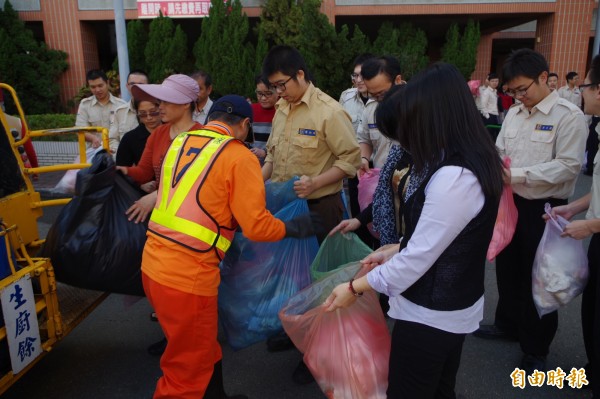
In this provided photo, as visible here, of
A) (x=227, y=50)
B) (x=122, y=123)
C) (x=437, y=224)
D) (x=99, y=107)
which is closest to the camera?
(x=437, y=224)

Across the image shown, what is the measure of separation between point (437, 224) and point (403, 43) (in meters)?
11.1

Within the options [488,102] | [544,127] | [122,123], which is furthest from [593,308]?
[488,102]

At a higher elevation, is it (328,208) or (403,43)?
(403,43)

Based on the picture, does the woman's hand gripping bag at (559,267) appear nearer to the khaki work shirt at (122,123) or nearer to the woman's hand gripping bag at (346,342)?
the woman's hand gripping bag at (346,342)

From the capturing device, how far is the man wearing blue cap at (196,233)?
6.54 feet

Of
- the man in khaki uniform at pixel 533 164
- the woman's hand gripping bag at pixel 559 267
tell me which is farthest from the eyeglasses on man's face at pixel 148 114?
the woman's hand gripping bag at pixel 559 267

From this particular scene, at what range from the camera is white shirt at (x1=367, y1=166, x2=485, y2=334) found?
1403 millimetres

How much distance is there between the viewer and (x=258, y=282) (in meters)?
2.48

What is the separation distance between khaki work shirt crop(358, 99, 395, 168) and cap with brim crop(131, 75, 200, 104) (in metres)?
1.67

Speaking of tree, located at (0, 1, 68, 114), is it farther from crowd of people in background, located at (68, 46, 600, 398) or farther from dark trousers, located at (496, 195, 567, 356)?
dark trousers, located at (496, 195, 567, 356)

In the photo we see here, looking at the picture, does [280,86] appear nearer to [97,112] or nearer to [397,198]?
[397,198]

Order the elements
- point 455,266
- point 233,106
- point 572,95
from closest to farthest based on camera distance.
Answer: point 455,266 < point 233,106 < point 572,95

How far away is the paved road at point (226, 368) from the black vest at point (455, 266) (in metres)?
1.39

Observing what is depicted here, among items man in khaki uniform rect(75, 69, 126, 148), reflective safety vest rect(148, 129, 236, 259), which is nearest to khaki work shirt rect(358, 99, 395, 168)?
reflective safety vest rect(148, 129, 236, 259)
